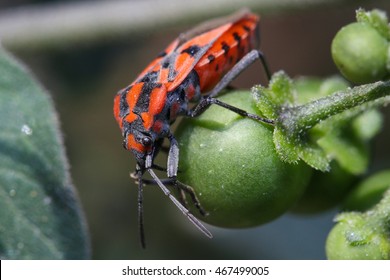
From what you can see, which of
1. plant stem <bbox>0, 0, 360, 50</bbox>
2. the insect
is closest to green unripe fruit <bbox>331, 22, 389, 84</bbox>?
the insect

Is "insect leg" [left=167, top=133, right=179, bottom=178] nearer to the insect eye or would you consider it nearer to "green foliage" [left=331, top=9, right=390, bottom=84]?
the insect eye

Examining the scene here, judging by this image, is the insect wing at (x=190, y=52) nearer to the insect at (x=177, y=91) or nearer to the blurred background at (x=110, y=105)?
the insect at (x=177, y=91)

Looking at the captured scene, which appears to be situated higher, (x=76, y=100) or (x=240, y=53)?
(x=76, y=100)

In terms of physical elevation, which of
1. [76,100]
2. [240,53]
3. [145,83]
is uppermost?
[76,100]

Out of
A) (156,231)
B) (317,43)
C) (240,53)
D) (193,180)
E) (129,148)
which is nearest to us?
(193,180)

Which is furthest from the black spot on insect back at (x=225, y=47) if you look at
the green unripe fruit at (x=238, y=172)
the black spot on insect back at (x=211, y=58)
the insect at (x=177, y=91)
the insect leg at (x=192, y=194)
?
the insect leg at (x=192, y=194)
